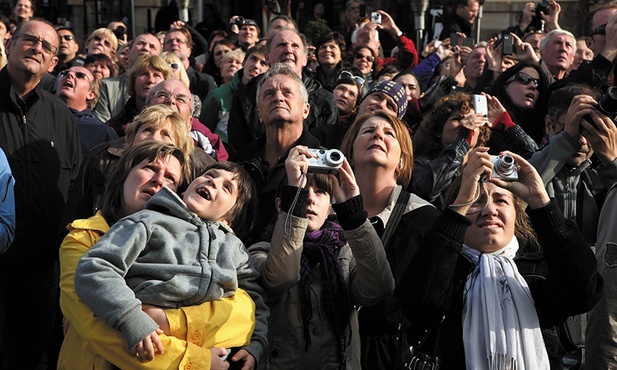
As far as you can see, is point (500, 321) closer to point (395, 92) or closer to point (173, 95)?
point (395, 92)

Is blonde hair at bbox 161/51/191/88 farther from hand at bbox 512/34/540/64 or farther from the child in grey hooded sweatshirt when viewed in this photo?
the child in grey hooded sweatshirt

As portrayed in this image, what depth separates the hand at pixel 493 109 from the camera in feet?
22.1

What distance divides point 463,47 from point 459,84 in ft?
2.26

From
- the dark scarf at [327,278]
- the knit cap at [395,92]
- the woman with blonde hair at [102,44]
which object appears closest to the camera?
the dark scarf at [327,278]

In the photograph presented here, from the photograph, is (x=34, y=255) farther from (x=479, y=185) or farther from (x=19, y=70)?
(x=479, y=185)

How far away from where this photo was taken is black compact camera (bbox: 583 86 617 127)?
4.98 meters

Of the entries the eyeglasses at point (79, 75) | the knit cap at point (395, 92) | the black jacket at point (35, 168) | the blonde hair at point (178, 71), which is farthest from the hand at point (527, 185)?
the eyeglasses at point (79, 75)

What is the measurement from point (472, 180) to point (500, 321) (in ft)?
2.00

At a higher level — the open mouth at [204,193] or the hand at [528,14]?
the open mouth at [204,193]

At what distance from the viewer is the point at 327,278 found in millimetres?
4855

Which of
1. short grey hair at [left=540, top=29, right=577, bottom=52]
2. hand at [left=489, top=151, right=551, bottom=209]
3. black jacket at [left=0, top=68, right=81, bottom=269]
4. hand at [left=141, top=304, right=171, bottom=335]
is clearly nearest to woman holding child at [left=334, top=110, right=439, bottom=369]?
hand at [left=489, top=151, right=551, bottom=209]

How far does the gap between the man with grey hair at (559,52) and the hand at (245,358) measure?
16.8 ft

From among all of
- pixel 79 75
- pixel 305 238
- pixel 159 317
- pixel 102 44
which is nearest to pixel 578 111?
pixel 305 238

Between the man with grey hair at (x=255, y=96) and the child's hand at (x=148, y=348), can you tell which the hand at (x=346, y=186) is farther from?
the man with grey hair at (x=255, y=96)
